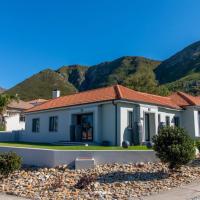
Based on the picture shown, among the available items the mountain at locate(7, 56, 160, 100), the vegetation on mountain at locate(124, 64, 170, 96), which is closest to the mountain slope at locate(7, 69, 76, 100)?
the mountain at locate(7, 56, 160, 100)

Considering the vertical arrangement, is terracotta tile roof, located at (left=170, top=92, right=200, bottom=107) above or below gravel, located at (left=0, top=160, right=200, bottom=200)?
above

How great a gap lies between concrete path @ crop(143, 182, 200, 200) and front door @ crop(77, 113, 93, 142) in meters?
12.7

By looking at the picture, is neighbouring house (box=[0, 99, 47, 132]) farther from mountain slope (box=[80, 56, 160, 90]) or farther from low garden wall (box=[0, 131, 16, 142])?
mountain slope (box=[80, 56, 160, 90])

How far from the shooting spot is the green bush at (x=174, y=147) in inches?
515

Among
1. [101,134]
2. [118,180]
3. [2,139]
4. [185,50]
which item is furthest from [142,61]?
[118,180]

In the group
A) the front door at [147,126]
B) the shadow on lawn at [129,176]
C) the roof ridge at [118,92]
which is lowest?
the shadow on lawn at [129,176]

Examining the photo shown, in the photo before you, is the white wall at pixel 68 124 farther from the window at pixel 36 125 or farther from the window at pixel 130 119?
the window at pixel 130 119

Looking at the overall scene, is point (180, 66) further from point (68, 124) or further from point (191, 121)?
point (68, 124)

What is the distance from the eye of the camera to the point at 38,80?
106m

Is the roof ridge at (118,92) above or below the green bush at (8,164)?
above

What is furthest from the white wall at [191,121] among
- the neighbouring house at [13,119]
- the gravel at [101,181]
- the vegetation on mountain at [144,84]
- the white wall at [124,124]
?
the neighbouring house at [13,119]

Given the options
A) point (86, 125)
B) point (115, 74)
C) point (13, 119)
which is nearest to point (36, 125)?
point (86, 125)

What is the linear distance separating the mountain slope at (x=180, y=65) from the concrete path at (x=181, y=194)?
97005mm

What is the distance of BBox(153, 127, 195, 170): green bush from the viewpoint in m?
13.1
